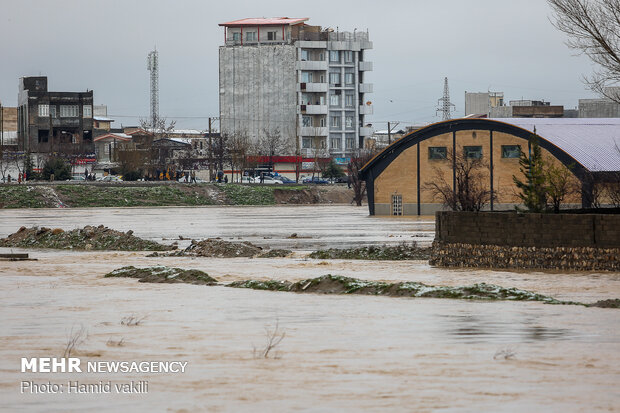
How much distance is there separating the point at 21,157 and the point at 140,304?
10865 cm

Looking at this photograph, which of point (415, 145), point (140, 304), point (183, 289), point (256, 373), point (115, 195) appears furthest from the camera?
point (115, 195)

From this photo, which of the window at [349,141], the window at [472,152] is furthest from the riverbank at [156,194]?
the window at [472,152]

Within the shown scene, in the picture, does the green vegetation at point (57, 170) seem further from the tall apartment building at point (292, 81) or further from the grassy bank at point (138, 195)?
the tall apartment building at point (292, 81)

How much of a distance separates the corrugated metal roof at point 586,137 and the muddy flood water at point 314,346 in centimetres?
3538

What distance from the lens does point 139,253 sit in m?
37.9

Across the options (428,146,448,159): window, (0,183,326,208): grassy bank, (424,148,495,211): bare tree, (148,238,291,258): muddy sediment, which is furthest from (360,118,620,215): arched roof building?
(0,183,326,208): grassy bank

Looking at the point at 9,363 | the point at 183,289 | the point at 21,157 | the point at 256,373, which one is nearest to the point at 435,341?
the point at 256,373

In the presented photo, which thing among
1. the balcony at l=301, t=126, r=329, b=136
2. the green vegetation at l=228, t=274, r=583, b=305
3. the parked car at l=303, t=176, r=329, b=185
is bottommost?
the green vegetation at l=228, t=274, r=583, b=305

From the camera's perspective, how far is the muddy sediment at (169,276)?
2497 cm

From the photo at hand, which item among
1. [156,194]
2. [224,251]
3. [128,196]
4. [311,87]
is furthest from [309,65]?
[224,251]

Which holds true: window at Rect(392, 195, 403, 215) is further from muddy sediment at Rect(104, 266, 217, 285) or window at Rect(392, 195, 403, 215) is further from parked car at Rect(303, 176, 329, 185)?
parked car at Rect(303, 176, 329, 185)

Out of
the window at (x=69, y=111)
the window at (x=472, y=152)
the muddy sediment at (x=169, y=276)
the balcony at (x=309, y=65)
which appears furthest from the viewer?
the window at (x=69, y=111)

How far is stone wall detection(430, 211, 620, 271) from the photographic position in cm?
2823

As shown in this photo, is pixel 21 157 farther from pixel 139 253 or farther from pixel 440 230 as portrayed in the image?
pixel 440 230
